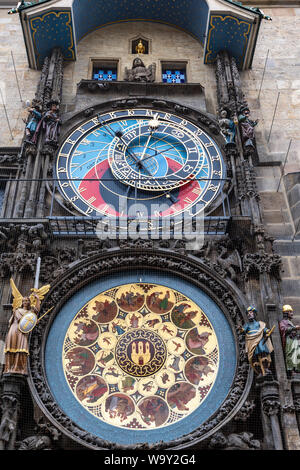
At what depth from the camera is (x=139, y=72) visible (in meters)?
13.1

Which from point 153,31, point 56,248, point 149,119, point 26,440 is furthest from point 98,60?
point 26,440

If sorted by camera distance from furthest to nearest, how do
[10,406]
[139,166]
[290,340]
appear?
[139,166] < [290,340] < [10,406]

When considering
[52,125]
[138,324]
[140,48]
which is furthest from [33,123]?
[138,324]

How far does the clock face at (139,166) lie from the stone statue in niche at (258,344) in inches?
102

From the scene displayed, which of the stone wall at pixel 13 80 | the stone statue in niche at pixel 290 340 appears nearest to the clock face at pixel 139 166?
the stone wall at pixel 13 80

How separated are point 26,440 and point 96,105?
6440 mm

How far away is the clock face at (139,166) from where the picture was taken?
36.2 ft

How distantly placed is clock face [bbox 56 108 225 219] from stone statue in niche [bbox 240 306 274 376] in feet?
8.53

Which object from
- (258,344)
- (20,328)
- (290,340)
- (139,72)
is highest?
(139,72)

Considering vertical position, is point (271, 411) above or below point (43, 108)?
below

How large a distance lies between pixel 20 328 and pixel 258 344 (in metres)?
3.08

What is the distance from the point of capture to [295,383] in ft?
28.2

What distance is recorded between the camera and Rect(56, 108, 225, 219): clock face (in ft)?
36.2

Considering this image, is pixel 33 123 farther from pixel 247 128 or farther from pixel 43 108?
pixel 247 128
